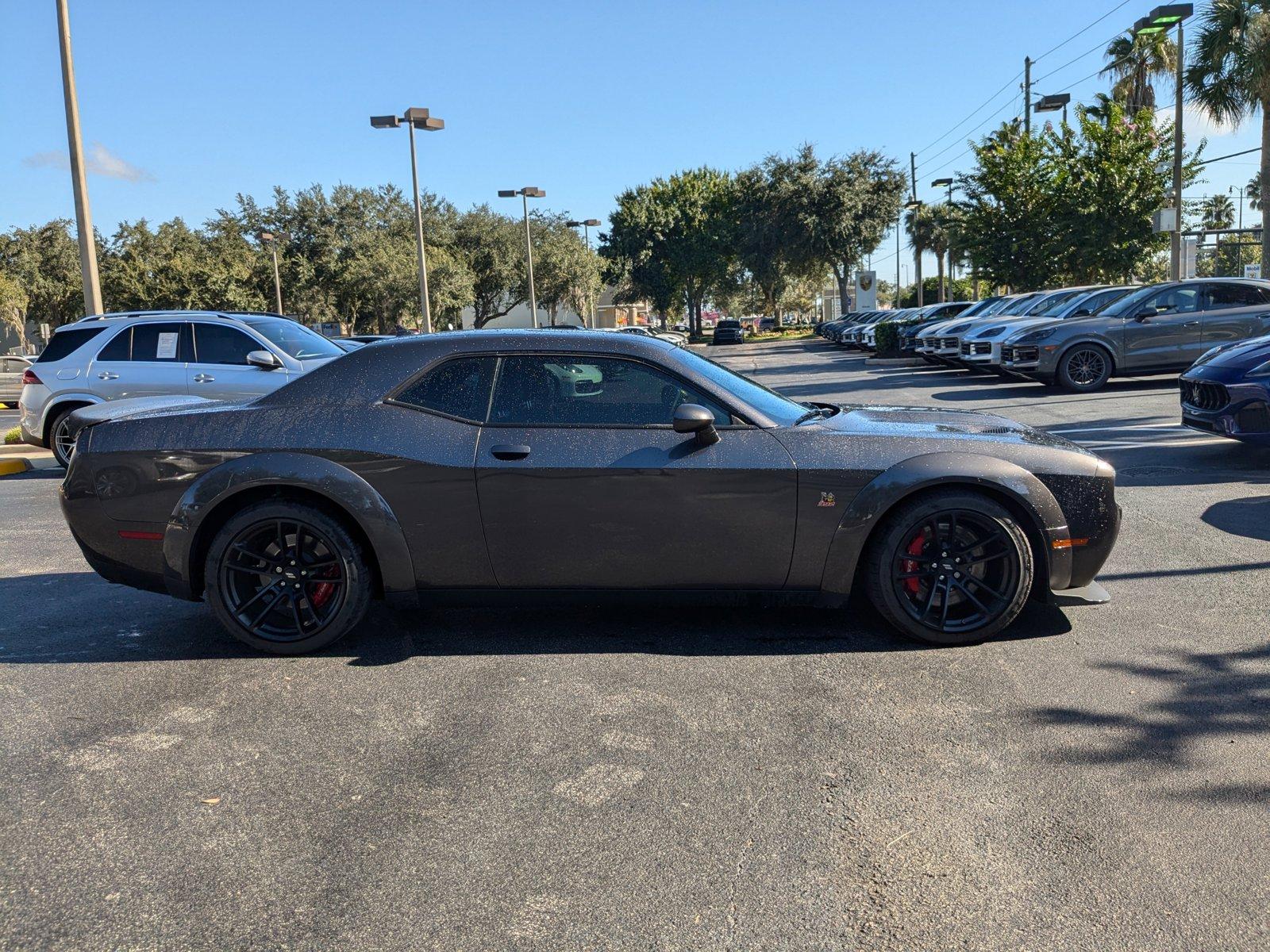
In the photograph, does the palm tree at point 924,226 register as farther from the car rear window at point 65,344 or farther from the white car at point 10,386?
the car rear window at point 65,344

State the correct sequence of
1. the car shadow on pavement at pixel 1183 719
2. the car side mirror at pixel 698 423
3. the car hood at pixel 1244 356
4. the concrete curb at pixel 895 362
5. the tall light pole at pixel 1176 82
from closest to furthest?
the car shadow on pavement at pixel 1183 719, the car side mirror at pixel 698 423, the car hood at pixel 1244 356, the tall light pole at pixel 1176 82, the concrete curb at pixel 895 362

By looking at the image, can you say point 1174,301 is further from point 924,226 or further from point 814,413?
point 924,226

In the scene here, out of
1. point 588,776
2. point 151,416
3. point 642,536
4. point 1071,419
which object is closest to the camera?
point 588,776

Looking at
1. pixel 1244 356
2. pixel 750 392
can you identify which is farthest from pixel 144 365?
pixel 1244 356

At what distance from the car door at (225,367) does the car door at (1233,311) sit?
42.9 ft

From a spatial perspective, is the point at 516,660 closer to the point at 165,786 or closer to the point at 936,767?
the point at 165,786

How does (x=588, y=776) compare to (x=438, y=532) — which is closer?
(x=588, y=776)

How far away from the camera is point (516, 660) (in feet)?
15.0

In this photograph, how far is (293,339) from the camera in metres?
11.6

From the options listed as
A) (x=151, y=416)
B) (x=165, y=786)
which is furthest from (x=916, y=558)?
(x=151, y=416)

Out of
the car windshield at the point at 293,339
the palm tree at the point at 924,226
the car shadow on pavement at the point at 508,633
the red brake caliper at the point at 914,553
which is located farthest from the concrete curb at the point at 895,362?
the palm tree at the point at 924,226

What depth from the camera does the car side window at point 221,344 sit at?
11.0 metres

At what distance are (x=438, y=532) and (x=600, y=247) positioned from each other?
231 feet

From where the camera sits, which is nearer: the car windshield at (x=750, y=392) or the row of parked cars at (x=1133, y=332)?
the car windshield at (x=750, y=392)
